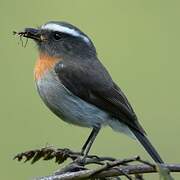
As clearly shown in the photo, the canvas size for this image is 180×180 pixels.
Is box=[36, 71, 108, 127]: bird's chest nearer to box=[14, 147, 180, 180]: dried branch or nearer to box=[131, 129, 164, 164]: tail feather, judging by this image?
box=[131, 129, 164, 164]: tail feather

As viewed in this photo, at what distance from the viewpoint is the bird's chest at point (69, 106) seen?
12.8ft

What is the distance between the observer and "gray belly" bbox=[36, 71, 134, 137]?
154 inches

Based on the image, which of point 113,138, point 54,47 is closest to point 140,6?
point 113,138

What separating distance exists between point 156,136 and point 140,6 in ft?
6.24

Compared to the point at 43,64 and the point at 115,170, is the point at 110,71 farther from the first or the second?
the point at 115,170

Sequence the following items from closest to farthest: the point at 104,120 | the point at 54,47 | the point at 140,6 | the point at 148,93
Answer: the point at 104,120 < the point at 54,47 < the point at 148,93 < the point at 140,6

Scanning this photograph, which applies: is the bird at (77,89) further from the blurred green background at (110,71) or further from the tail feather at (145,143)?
the blurred green background at (110,71)

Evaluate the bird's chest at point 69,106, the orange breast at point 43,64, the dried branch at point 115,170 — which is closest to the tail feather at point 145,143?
the bird's chest at point 69,106

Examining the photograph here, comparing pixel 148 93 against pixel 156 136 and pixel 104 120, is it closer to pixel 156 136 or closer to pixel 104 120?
pixel 156 136

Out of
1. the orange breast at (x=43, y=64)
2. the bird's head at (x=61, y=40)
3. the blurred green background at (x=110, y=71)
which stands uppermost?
the bird's head at (x=61, y=40)

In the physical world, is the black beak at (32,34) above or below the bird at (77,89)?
above

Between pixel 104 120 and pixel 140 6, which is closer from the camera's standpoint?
pixel 104 120

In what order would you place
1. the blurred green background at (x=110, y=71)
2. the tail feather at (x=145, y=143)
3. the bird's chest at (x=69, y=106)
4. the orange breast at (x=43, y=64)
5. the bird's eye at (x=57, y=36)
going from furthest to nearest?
1. the blurred green background at (x=110, y=71)
2. the bird's eye at (x=57, y=36)
3. the orange breast at (x=43, y=64)
4. the bird's chest at (x=69, y=106)
5. the tail feather at (x=145, y=143)

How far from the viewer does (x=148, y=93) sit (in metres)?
5.57
